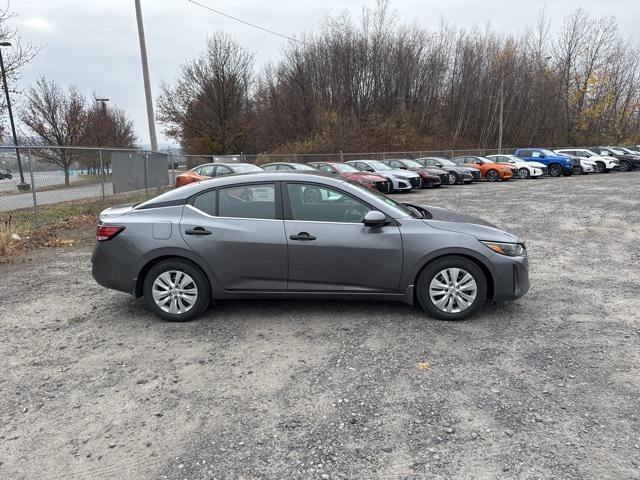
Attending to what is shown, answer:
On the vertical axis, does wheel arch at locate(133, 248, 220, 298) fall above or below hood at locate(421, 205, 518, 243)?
below

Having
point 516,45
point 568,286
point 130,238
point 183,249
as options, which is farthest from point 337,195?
point 516,45

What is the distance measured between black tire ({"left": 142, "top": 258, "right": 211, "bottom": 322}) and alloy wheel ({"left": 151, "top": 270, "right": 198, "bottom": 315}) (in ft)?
0.10

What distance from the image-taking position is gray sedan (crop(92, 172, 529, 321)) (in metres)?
4.49

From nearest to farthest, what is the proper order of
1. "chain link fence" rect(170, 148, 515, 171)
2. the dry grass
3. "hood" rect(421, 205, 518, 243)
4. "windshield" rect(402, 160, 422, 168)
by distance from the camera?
"hood" rect(421, 205, 518, 243), the dry grass, "windshield" rect(402, 160, 422, 168), "chain link fence" rect(170, 148, 515, 171)

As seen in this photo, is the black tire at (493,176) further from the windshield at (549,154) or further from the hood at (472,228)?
the hood at (472,228)

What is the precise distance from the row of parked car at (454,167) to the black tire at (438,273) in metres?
12.1

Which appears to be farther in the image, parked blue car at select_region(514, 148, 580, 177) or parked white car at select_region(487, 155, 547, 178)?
parked blue car at select_region(514, 148, 580, 177)

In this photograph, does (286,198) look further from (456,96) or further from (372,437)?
(456,96)

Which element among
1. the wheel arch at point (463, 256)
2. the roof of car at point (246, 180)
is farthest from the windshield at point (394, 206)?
the wheel arch at point (463, 256)

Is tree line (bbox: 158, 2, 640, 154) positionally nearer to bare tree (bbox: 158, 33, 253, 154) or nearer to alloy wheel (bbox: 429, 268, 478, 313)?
bare tree (bbox: 158, 33, 253, 154)

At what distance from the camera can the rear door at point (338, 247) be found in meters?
4.48

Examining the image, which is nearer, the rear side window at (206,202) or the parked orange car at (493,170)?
the rear side window at (206,202)

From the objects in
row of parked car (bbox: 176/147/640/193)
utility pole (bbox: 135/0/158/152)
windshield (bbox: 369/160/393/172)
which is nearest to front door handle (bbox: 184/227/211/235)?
row of parked car (bbox: 176/147/640/193)

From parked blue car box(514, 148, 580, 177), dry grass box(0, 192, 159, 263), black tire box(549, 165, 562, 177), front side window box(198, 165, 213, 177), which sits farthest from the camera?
black tire box(549, 165, 562, 177)
